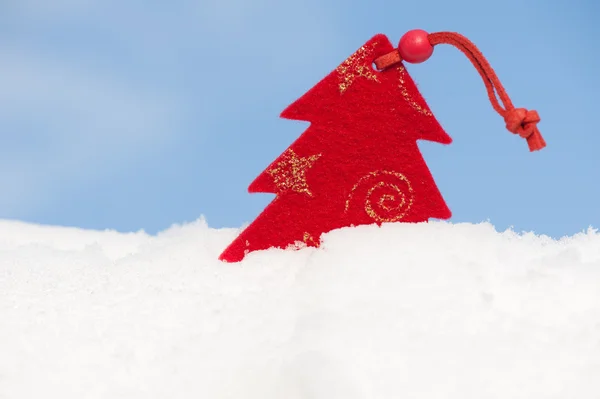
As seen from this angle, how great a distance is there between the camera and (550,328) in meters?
1.45

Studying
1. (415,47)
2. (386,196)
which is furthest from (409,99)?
(386,196)

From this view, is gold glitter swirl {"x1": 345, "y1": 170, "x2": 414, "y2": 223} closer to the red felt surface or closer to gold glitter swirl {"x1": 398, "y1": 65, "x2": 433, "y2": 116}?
the red felt surface

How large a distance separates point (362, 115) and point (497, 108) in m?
0.36

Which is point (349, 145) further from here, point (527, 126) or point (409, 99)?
point (527, 126)

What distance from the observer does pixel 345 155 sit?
74.6 inches

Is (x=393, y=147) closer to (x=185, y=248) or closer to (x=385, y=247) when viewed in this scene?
(x=385, y=247)

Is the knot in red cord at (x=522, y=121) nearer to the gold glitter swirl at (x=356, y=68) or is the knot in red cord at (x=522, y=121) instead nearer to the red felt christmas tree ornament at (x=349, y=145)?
the red felt christmas tree ornament at (x=349, y=145)

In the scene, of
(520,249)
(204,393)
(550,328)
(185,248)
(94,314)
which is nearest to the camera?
(204,393)

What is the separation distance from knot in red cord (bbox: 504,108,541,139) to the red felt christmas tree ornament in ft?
0.17

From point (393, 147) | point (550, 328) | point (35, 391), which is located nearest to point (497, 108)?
point (393, 147)

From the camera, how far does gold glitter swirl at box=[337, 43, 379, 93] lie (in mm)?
1893

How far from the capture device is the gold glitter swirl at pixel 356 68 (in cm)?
189

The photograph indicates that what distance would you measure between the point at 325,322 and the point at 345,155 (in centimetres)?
60

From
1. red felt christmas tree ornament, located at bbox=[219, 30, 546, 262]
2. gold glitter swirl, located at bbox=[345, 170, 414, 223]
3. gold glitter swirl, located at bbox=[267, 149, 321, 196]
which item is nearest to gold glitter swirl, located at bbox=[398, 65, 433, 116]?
red felt christmas tree ornament, located at bbox=[219, 30, 546, 262]
